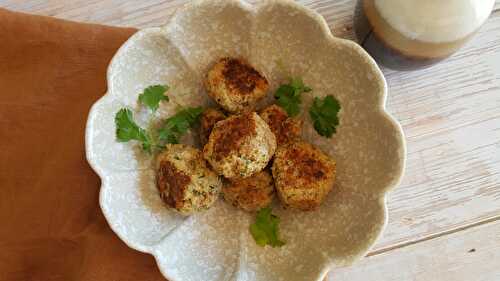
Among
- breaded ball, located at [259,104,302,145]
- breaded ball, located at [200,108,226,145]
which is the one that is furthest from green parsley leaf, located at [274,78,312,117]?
breaded ball, located at [200,108,226,145]

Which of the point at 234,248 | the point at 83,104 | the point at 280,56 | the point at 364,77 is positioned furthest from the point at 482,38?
the point at 83,104

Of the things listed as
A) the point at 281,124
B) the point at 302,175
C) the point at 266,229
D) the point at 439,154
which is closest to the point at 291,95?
the point at 281,124

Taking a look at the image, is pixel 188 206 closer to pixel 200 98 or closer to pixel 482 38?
pixel 200 98

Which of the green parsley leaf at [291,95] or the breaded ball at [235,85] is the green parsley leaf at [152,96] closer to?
the breaded ball at [235,85]

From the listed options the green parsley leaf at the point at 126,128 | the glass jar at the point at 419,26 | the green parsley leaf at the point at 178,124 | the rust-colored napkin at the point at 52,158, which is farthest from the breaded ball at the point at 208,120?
the glass jar at the point at 419,26

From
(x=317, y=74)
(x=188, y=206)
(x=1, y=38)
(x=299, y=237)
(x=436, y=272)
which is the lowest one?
(x=436, y=272)

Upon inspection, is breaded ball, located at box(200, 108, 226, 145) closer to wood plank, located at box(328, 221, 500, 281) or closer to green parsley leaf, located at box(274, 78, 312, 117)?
green parsley leaf, located at box(274, 78, 312, 117)
